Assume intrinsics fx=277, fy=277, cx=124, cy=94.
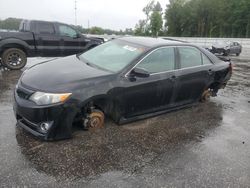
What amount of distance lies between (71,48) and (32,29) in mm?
1676

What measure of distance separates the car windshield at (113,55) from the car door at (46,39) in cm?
500

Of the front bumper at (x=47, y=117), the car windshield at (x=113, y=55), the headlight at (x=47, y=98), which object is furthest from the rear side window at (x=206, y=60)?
the headlight at (x=47, y=98)

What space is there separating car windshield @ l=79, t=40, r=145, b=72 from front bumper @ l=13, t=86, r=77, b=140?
120 cm

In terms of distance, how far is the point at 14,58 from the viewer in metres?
9.47

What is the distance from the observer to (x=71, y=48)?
11109mm

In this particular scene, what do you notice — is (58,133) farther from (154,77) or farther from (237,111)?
(237,111)

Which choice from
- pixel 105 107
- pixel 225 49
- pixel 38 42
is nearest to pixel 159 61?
pixel 105 107

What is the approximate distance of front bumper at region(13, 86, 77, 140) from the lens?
12.7 ft

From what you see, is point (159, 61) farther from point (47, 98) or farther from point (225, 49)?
point (225, 49)

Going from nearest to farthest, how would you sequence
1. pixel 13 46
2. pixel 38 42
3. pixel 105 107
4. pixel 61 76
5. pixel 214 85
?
pixel 61 76, pixel 105 107, pixel 214 85, pixel 13 46, pixel 38 42

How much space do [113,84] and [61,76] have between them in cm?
83

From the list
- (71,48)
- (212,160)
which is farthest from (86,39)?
(212,160)

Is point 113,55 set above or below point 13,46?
above

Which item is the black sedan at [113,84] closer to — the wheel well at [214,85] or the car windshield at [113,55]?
the car windshield at [113,55]
